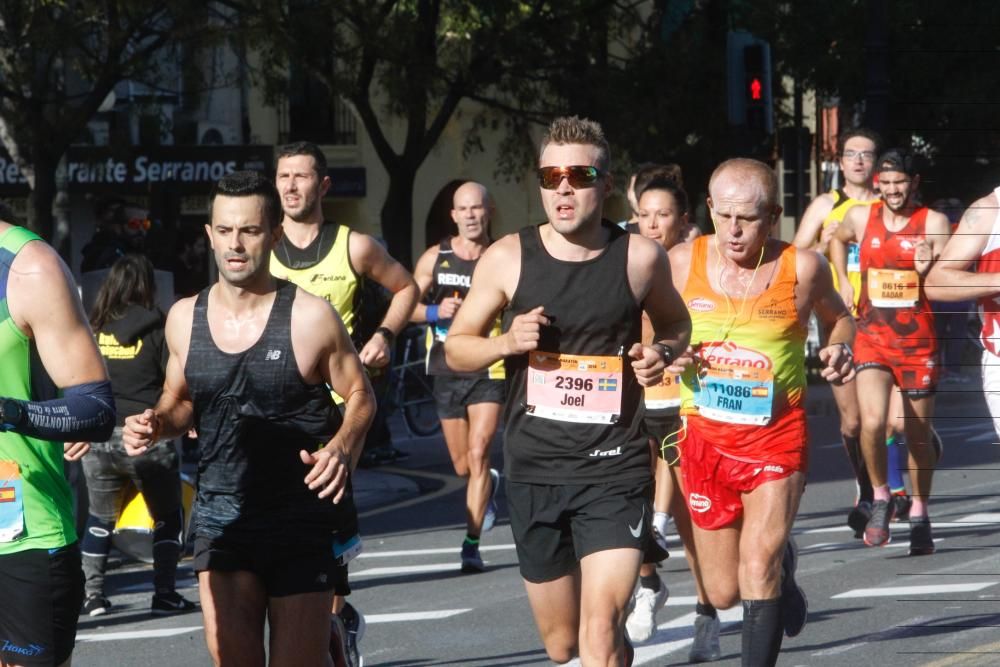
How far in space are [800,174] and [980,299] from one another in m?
11.8

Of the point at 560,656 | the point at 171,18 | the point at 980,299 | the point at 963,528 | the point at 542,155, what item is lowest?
the point at 963,528

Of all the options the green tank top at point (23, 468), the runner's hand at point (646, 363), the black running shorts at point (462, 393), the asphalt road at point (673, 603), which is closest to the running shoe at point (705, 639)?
the asphalt road at point (673, 603)

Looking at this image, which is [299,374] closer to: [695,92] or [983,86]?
[983,86]

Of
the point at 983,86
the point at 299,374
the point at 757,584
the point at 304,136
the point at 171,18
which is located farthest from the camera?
the point at 304,136

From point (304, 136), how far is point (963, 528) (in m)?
24.2

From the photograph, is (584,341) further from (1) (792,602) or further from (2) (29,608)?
(2) (29,608)

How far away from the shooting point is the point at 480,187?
991 cm

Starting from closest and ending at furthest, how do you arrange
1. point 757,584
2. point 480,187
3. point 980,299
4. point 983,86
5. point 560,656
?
point 560,656
point 757,584
point 980,299
point 480,187
point 983,86

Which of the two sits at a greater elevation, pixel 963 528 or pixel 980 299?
pixel 980 299

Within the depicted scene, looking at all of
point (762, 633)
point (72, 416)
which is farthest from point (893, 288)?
point (72, 416)

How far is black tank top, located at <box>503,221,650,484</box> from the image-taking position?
544 centimetres

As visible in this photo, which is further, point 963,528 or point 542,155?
point 963,528

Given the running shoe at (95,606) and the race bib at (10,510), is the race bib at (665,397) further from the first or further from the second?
Answer: the race bib at (10,510)

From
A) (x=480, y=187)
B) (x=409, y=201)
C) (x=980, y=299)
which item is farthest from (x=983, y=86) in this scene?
(x=409, y=201)
